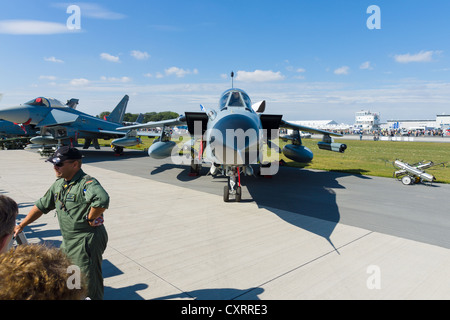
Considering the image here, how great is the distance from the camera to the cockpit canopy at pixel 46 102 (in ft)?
59.0

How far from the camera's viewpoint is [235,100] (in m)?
8.80

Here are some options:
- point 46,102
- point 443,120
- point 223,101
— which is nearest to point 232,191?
point 223,101

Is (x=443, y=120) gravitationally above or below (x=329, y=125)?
above

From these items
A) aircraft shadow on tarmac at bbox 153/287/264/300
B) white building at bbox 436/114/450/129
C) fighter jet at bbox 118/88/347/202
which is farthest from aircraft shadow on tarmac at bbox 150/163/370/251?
white building at bbox 436/114/450/129

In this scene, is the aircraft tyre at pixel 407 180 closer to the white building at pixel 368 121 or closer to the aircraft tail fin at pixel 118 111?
the aircraft tail fin at pixel 118 111

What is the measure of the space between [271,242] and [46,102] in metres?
19.3

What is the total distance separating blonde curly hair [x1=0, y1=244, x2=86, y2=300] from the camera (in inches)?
44.8

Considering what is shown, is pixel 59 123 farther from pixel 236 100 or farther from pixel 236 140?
pixel 236 140

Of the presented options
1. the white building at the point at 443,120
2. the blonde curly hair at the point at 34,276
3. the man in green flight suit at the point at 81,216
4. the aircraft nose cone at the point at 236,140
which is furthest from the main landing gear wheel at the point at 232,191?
the white building at the point at 443,120

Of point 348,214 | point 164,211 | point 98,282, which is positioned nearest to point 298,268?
point 98,282

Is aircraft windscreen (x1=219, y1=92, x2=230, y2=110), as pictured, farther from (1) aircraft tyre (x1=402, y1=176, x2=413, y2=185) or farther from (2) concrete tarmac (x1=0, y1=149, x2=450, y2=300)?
(1) aircraft tyre (x1=402, y1=176, x2=413, y2=185)

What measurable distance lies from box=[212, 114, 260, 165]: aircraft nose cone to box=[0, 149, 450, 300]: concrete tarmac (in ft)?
4.91

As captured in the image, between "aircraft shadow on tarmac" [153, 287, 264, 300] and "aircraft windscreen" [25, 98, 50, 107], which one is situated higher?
"aircraft windscreen" [25, 98, 50, 107]
